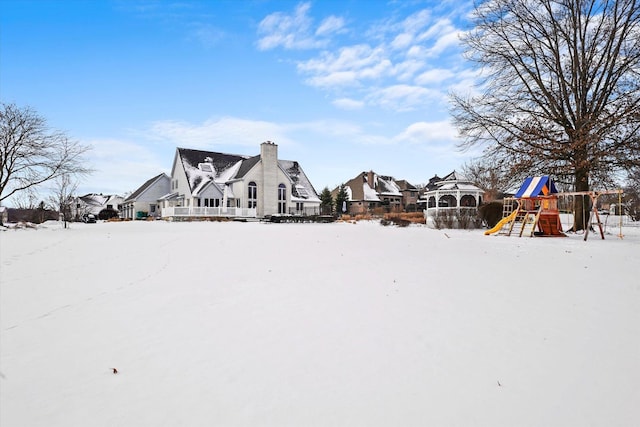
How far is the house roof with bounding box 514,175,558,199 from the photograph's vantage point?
14477mm

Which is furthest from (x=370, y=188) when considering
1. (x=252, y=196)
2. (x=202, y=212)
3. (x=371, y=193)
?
(x=202, y=212)

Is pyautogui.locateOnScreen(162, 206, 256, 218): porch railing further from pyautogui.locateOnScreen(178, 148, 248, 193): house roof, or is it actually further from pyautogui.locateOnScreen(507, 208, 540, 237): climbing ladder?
pyautogui.locateOnScreen(507, 208, 540, 237): climbing ladder

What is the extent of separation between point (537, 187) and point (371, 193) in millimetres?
47910

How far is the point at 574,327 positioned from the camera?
3.69 meters

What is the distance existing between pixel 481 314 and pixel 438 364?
57.8 inches

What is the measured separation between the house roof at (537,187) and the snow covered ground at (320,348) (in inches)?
360

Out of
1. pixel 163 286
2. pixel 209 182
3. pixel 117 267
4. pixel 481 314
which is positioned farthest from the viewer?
pixel 209 182

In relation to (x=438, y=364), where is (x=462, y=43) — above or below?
above

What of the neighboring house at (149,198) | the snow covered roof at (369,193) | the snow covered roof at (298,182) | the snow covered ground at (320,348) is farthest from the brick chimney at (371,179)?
the snow covered ground at (320,348)

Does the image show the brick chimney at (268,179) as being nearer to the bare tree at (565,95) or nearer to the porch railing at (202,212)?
the porch railing at (202,212)

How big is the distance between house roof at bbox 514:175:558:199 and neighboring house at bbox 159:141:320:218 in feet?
86.3

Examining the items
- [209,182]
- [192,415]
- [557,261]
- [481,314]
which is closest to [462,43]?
[557,261]

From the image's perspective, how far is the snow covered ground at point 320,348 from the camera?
2.34 metres

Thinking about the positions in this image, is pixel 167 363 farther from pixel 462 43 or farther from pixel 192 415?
pixel 462 43
